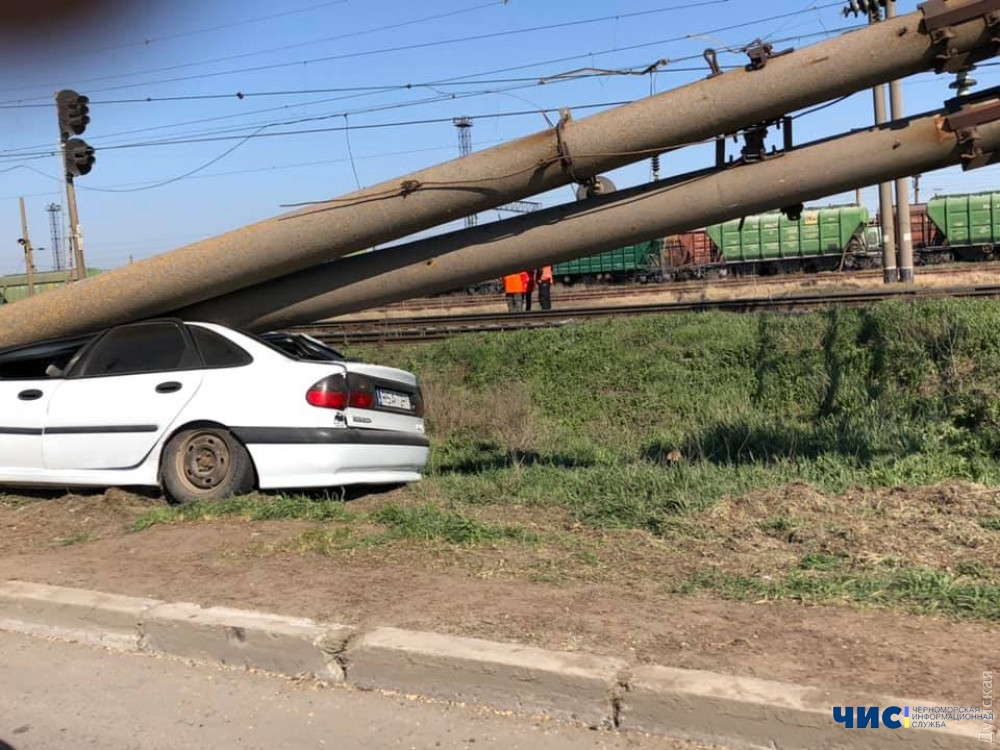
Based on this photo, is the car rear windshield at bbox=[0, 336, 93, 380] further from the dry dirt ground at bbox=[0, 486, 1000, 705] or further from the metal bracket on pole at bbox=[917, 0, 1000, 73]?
the metal bracket on pole at bbox=[917, 0, 1000, 73]

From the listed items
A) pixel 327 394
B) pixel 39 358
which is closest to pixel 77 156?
pixel 39 358

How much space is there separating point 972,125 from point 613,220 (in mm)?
2451

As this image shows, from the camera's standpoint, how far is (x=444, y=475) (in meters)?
8.30

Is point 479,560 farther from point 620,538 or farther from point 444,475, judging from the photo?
point 444,475

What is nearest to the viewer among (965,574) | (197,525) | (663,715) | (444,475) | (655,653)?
(663,715)

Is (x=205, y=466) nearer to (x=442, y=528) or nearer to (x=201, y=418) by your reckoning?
(x=201, y=418)

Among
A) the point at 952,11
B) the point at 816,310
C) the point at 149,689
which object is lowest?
the point at 149,689

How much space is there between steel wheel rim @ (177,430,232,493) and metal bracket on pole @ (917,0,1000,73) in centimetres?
561

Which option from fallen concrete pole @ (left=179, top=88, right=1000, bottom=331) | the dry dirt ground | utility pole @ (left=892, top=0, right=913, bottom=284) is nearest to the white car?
the dry dirt ground

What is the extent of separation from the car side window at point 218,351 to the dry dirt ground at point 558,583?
48.4 inches

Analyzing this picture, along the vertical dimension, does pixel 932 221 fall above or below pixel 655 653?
above

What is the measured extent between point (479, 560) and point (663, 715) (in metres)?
2.11

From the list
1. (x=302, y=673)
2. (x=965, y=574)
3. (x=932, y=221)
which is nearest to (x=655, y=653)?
(x=302, y=673)

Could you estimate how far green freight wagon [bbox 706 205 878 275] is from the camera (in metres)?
39.8
